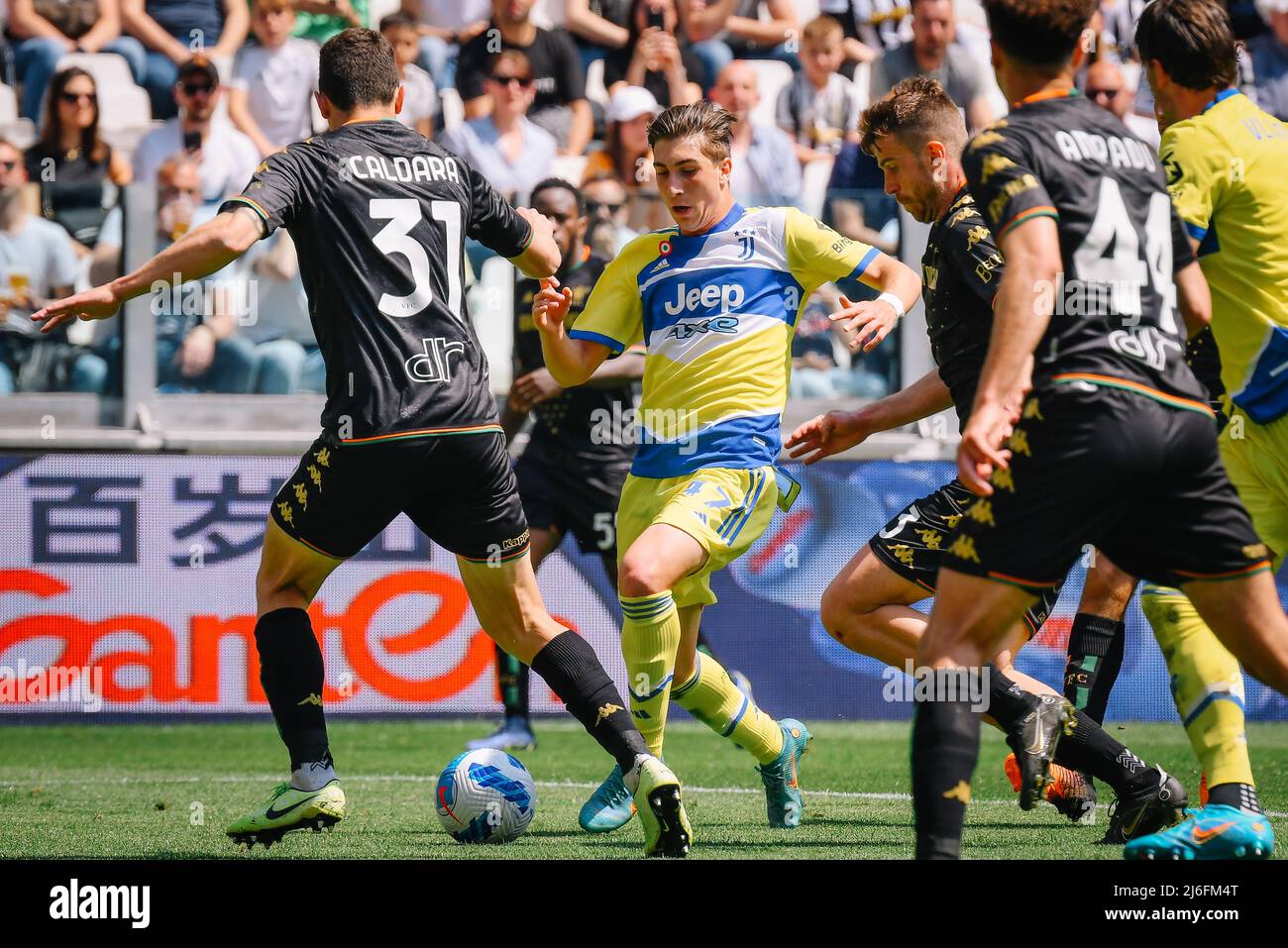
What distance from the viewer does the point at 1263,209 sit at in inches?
188

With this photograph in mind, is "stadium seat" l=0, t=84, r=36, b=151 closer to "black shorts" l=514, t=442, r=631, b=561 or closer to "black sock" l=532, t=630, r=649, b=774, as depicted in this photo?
"black shorts" l=514, t=442, r=631, b=561

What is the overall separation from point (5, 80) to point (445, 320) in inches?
336

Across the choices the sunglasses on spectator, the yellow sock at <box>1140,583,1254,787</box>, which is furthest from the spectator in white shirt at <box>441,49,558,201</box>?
the yellow sock at <box>1140,583,1254,787</box>

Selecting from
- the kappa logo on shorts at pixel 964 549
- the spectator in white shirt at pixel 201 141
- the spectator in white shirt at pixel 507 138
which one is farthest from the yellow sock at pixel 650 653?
the spectator in white shirt at pixel 201 141

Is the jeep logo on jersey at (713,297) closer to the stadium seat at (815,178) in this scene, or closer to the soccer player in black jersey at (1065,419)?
the soccer player in black jersey at (1065,419)

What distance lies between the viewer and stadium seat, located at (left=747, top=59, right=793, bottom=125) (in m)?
13.2

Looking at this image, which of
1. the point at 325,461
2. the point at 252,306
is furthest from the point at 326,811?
the point at 252,306

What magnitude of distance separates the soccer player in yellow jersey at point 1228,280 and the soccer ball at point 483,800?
2199mm

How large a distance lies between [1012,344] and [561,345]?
244 cm

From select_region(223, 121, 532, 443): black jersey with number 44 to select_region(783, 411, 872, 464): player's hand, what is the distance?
106 cm

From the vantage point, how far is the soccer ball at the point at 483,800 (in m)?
5.44

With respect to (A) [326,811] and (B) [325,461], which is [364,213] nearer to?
(B) [325,461]
